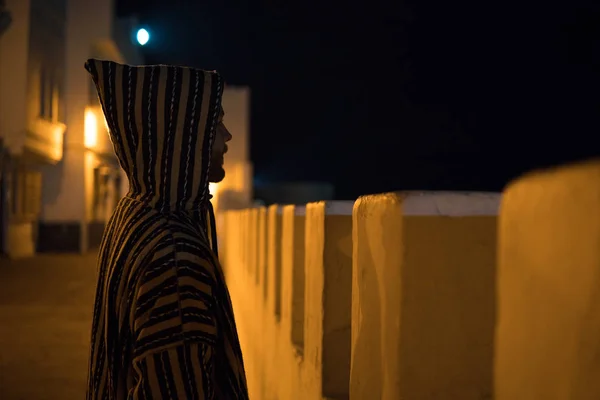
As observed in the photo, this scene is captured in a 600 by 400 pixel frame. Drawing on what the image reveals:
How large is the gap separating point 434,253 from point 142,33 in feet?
89.8

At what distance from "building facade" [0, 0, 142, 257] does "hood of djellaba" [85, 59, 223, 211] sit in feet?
55.2

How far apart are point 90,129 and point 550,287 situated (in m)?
24.1

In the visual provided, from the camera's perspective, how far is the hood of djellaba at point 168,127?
198 centimetres

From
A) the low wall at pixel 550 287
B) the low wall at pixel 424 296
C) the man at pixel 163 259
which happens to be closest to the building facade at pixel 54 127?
the man at pixel 163 259

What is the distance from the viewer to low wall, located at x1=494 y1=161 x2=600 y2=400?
86cm

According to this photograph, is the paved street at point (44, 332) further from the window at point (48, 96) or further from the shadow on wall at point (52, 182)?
the shadow on wall at point (52, 182)

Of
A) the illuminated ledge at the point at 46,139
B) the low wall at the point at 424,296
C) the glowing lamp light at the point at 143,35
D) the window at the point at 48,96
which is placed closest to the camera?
the low wall at the point at 424,296

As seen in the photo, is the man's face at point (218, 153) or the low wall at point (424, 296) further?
the man's face at point (218, 153)

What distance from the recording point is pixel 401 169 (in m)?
105

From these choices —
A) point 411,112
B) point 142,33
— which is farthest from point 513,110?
point 142,33

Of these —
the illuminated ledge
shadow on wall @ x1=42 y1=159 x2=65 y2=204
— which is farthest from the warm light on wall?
shadow on wall @ x1=42 y1=159 x2=65 y2=204

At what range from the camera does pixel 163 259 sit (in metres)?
1.75

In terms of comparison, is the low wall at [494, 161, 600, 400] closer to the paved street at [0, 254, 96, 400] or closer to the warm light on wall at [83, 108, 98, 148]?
the paved street at [0, 254, 96, 400]

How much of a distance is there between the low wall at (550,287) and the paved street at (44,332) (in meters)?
5.74
